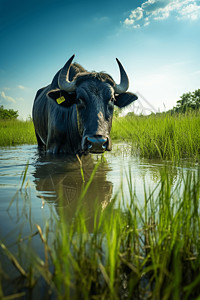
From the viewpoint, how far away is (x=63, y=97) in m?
4.32

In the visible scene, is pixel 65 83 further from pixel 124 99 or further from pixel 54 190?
pixel 54 190

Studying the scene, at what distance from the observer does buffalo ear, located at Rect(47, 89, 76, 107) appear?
4328mm

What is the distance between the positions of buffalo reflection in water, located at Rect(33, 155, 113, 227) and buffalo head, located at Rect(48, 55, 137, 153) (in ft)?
Answer: 1.38

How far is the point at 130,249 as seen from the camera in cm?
113

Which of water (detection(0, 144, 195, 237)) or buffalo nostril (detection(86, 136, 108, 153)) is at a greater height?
buffalo nostril (detection(86, 136, 108, 153))

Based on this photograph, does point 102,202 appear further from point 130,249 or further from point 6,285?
point 6,285

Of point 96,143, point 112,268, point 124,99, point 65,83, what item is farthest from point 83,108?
point 112,268

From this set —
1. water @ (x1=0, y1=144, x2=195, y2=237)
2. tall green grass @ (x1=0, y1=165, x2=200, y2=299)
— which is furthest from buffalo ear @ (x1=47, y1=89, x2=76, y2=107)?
tall green grass @ (x1=0, y1=165, x2=200, y2=299)

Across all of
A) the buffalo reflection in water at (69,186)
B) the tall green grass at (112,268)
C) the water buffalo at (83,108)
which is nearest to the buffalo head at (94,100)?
the water buffalo at (83,108)

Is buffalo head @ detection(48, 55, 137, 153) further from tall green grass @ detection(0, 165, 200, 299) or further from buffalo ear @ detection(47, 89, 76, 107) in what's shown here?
tall green grass @ detection(0, 165, 200, 299)

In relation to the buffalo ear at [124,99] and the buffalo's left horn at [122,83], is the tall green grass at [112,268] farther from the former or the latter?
the buffalo ear at [124,99]

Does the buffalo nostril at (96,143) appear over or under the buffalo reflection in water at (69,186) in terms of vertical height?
over

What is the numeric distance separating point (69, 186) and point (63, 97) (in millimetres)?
2217

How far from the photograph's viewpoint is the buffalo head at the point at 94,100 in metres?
3.39
